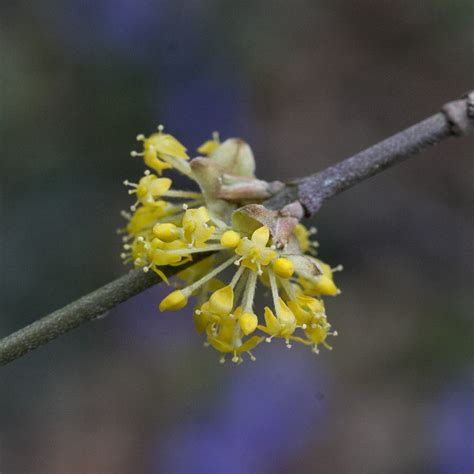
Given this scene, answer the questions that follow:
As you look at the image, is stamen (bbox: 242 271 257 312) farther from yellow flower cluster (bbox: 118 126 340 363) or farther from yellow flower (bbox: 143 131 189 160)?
yellow flower (bbox: 143 131 189 160)

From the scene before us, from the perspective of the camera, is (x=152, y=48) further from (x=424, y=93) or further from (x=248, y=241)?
(x=248, y=241)

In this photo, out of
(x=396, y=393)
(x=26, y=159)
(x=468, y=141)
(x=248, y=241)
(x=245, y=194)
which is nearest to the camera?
(x=248, y=241)

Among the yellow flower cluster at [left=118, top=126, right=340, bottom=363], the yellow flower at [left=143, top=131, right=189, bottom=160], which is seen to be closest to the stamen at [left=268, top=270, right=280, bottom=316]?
the yellow flower cluster at [left=118, top=126, right=340, bottom=363]

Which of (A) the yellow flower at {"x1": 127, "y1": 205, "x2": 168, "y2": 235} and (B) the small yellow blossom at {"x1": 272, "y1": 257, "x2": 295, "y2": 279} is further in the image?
(A) the yellow flower at {"x1": 127, "y1": 205, "x2": 168, "y2": 235}

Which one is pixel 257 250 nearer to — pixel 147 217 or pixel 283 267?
pixel 283 267

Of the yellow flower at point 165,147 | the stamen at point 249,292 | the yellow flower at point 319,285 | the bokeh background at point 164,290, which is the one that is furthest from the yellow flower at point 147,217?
the bokeh background at point 164,290

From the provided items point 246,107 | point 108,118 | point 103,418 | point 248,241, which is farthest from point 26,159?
point 248,241
